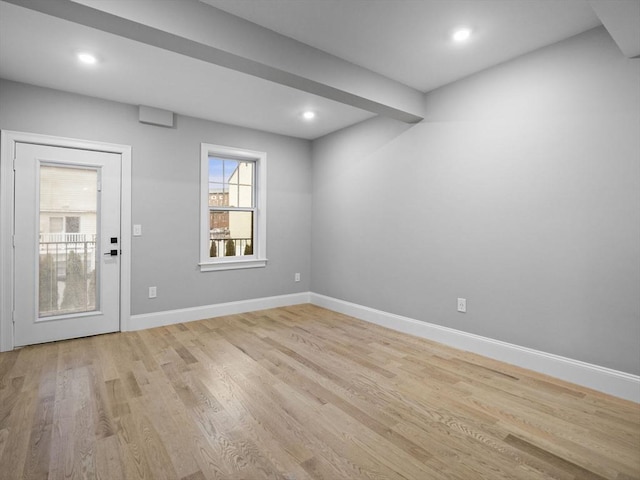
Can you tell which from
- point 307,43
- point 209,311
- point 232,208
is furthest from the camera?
point 232,208

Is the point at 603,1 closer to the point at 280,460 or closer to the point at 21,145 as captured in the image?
the point at 280,460

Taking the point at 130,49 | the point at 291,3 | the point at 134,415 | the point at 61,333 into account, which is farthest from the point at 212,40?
the point at 61,333

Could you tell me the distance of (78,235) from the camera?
141 inches

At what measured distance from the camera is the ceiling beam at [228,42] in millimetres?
1875

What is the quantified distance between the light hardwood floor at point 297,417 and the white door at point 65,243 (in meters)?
0.37

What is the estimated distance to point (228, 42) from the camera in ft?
7.36

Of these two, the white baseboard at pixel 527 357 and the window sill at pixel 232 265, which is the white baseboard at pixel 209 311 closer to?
the window sill at pixel 232 265

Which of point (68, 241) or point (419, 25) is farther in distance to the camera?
point (68, 241)

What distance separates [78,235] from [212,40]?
106 inches

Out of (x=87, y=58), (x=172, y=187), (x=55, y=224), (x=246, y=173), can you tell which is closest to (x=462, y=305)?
(x=246, y=173)

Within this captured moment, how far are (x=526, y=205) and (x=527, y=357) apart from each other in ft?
4.24

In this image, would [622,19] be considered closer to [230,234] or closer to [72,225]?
[230,234]

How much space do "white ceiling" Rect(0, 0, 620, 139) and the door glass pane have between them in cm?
97

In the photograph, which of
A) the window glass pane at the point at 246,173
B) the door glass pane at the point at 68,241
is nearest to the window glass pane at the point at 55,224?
the door glass pane at the point at 68,241
